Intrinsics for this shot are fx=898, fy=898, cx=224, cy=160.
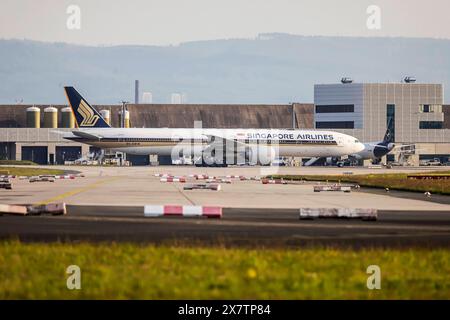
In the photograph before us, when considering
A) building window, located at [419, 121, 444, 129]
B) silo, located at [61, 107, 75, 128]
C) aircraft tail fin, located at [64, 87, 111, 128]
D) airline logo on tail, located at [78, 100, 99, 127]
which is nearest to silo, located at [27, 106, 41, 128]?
silo, located at [61, 107, 75, 128]

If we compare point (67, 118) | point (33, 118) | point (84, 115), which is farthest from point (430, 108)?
point (84, 115)

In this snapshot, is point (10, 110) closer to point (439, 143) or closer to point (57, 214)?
point (439, 143)

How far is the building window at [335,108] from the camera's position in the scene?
14841cm

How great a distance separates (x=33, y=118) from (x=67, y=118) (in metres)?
5.44

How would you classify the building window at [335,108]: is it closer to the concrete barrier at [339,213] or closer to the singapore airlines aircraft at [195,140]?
the singapore airlines aircraft at [195,140]

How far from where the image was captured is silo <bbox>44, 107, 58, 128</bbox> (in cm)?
14300

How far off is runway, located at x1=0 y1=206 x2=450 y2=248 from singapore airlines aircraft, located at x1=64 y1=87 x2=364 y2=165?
71887 mm

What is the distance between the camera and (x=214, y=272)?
666 inches

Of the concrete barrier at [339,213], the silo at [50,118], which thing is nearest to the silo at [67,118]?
the silo at [50,118]

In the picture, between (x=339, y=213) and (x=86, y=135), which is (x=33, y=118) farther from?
(x=339, y=213)

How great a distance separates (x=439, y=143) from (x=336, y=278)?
441 ft

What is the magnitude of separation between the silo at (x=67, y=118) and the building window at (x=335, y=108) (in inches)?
1622
